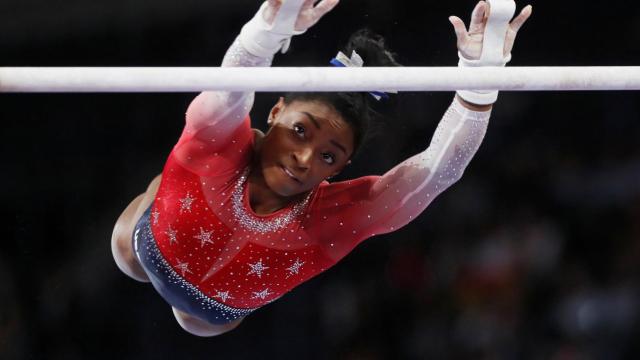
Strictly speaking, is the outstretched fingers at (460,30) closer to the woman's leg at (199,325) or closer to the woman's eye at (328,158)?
the woman's eye at (328,158)

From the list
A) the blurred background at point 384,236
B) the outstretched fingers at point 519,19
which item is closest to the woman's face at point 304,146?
the outstretched fingers at point 519,19

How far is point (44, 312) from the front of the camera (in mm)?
3910

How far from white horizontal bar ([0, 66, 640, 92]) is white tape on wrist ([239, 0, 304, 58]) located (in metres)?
0.14

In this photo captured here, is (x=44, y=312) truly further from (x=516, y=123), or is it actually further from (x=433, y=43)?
(x=516, y=123)

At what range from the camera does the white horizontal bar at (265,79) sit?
190 cm

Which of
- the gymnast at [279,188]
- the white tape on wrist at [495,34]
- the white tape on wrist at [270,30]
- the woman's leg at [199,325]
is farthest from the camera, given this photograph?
the woman's leg at [199,325]

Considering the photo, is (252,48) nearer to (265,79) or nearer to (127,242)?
(265,79)

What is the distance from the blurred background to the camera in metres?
3.72

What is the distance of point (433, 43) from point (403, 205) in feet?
4.99

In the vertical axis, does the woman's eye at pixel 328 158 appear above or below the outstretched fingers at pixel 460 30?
below

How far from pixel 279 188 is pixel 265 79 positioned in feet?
1.74

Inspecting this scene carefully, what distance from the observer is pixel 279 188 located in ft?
7.82

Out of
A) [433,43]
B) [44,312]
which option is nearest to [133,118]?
[44,312]

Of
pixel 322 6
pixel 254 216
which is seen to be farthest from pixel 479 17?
pixel 254 216
